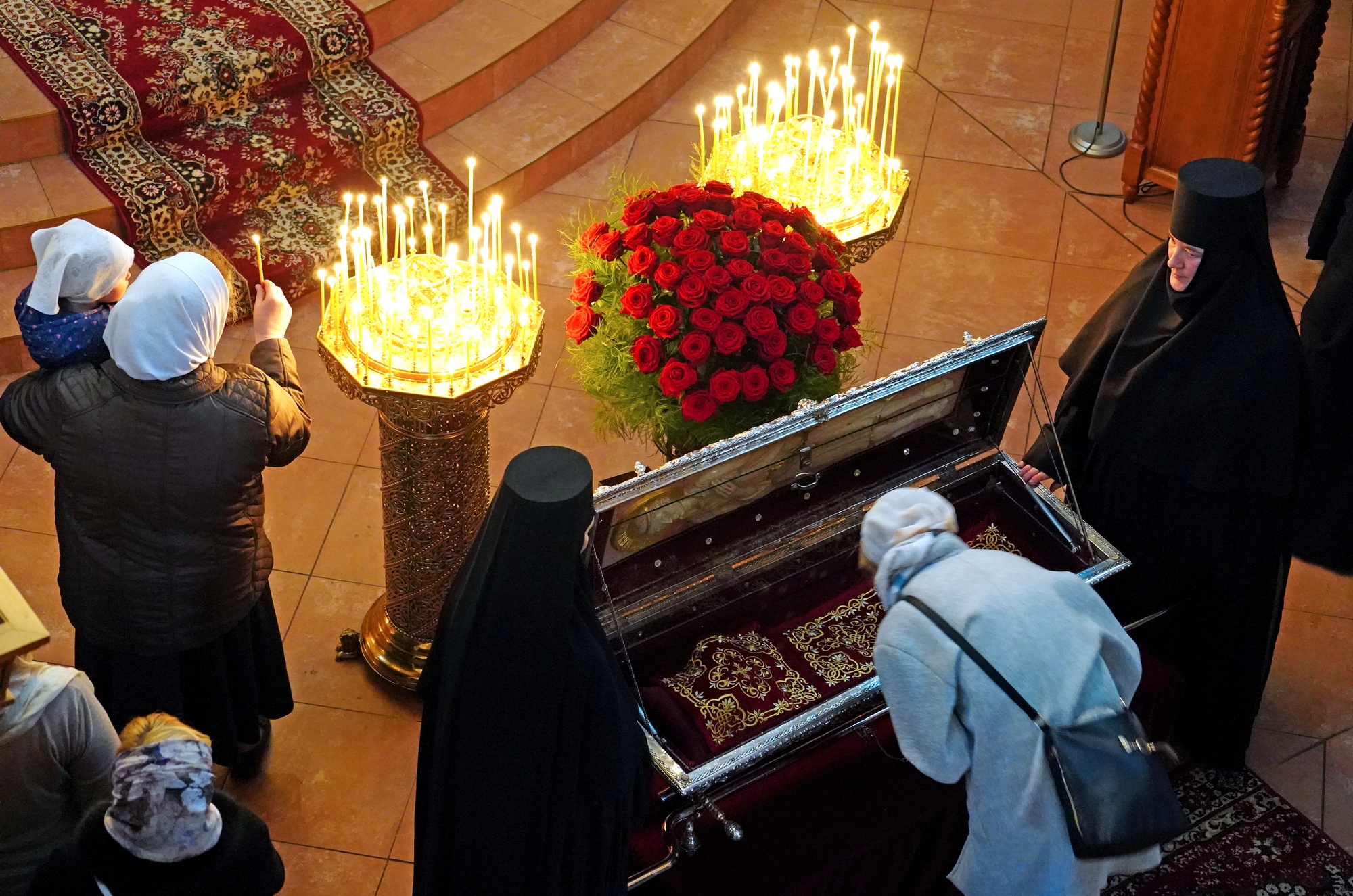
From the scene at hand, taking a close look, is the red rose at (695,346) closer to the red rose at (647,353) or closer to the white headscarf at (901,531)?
the red rose at (647,353)

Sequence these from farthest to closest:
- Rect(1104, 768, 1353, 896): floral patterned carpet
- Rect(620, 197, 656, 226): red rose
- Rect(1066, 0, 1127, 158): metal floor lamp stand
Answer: Rect(1066, 0, 1127, 158): metal floor lamp stand
Rect(1104, 768, 1353, 896): floral patterned carpet
Rect(620, 197, 656, 226): red rose

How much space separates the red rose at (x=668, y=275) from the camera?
10.4ft

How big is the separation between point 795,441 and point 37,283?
1635 mm

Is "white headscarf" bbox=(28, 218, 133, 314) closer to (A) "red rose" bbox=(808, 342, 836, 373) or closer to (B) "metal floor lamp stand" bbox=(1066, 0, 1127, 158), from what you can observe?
(A) "red rose" bbox=(808, 342, 836, 373)

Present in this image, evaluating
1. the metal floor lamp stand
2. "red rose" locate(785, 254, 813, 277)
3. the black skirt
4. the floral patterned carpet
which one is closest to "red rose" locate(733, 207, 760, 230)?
"red rose" locate(785, 254, 813, 277)

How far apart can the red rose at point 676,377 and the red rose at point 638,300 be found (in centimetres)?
15

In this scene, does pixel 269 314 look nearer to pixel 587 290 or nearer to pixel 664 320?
pixel 587 290

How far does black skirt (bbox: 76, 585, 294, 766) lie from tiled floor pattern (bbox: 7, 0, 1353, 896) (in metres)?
0.24

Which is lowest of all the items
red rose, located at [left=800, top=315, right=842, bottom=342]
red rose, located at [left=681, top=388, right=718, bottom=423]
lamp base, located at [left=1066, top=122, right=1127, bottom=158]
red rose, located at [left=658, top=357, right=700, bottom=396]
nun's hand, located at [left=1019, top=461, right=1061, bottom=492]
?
lamp base, located at [left=1066, top=122, right=1127, bottom=158]

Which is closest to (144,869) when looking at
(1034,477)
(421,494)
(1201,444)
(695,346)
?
(421,494)

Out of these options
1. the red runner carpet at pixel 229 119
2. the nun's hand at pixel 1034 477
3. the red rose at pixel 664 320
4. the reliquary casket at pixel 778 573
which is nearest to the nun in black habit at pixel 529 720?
the reliquary casket at pixel 778 573

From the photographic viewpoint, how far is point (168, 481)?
3092 mm

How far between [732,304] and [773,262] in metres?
0.16

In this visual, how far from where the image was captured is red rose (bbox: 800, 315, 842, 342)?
10.7 ft
